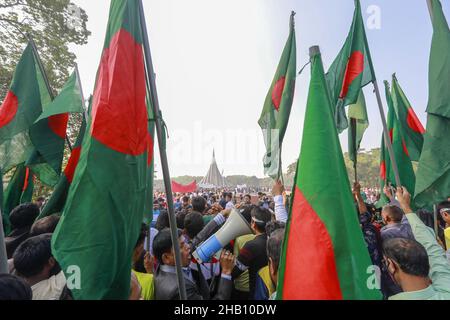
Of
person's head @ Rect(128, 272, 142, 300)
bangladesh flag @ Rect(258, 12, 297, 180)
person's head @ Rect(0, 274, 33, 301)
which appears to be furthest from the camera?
bangladesh flag @ Rect(258, 12, 297, 180)

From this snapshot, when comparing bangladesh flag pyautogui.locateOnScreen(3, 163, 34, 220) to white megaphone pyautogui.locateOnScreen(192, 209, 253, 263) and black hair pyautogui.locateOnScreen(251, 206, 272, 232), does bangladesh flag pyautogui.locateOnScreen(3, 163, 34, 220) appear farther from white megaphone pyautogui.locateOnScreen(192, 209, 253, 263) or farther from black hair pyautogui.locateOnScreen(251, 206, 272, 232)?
black hair pyautogui.locateOnScreen(251, 206, 272, 232)

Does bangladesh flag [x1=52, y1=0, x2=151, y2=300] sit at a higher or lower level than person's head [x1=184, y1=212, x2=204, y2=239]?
higher

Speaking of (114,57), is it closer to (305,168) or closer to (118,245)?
(118,245)

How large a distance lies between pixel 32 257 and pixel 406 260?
259 cm

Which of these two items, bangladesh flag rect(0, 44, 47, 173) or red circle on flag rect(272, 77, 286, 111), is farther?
red circle on flag rect(272, 77, 286, 111)

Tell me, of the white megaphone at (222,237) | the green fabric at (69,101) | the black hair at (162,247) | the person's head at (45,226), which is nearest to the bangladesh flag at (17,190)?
the green fabric at (69,101)

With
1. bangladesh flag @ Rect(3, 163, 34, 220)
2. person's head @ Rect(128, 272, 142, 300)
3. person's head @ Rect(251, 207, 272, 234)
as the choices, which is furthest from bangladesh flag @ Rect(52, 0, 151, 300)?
bangladesh flag @ Rect(3, 163, 34, 220)

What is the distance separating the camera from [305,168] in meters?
1.78

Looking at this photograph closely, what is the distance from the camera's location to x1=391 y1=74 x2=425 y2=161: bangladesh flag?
4555mm

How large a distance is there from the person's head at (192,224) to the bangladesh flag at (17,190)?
2.55 meters

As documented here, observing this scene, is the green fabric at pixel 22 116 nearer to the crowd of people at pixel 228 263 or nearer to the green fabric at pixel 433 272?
the crowd of people at pixel 228 263

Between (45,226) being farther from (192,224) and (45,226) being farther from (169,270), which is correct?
(192,224)

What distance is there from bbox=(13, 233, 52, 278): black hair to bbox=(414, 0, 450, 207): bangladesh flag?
326cm
